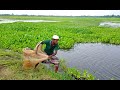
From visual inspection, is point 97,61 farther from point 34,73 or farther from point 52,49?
point 34,73

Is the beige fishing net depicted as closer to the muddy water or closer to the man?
the man

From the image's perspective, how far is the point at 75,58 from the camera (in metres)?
8.18

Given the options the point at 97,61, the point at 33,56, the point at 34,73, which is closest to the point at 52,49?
the point at 33,56

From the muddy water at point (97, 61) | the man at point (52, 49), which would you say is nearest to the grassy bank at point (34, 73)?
the man at point (52, 49)

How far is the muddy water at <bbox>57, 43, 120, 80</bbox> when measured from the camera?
21.1 feet

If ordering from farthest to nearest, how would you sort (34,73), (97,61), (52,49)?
(97,61), (52,49), (34,73)

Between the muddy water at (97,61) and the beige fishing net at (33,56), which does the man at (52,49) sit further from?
the muddy water at (97,61)

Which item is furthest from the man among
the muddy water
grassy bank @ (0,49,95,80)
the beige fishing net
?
the muddy water

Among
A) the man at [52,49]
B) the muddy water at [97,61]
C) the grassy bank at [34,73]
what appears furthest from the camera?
the muddy water at [97,61]

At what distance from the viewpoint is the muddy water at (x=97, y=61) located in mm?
6445

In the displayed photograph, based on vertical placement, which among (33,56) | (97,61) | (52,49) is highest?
(52,49)

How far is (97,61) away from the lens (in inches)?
308
